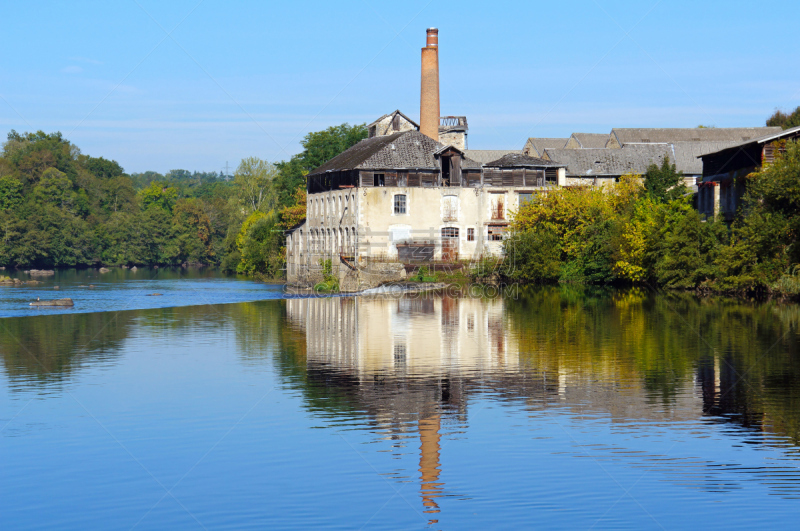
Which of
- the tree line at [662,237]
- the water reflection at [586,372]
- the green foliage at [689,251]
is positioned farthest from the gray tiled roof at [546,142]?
the water reflection at [586,372]

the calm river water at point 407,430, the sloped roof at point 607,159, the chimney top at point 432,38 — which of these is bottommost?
the calm river water at point 407,430

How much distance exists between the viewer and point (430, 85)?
228ft

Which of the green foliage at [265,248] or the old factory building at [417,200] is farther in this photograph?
the green foliage at [265,248]

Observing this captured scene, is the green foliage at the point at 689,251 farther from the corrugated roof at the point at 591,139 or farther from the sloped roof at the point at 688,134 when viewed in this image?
the corrugated roof at the point at 591,139

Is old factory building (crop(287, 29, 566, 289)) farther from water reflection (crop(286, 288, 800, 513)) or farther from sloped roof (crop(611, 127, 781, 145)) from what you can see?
sloped roof (crop(611, 127, 781, 145))

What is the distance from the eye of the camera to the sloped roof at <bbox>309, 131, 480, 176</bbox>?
62.8 meters

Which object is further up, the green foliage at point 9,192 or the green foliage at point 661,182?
the green foliage at point 9,192

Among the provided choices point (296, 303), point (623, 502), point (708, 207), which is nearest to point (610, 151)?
point (708, 207)

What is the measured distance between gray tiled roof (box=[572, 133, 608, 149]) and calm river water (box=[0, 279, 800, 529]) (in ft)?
238

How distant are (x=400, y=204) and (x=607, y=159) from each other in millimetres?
23708

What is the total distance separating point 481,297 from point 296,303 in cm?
1076

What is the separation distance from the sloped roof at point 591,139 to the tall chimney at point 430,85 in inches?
1384

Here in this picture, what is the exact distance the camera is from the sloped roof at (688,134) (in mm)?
94625

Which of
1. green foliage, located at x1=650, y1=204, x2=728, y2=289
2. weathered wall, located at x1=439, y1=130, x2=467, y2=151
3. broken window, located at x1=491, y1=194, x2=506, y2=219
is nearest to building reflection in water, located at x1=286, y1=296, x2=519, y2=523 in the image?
green foliage, located at x1=650, y1=204, x2=728, y2=289
